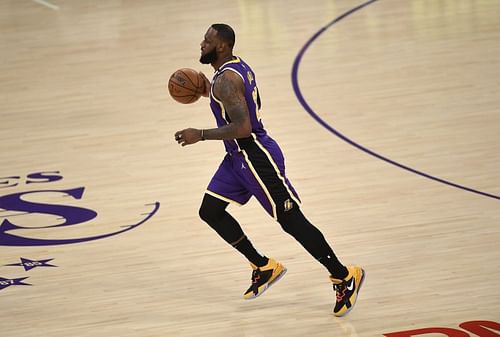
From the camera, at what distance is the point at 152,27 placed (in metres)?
12.6

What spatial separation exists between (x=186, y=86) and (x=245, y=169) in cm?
77

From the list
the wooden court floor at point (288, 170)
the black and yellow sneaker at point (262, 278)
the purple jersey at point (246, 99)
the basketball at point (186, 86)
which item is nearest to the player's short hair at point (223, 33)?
the purple jersey at point (246, 99)

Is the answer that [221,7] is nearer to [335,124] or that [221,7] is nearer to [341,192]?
[335,124]

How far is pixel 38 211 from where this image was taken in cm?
775

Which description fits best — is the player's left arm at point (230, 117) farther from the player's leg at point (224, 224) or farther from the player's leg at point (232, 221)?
the player's leg at point (224, 224)

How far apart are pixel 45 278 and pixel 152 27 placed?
258 inches

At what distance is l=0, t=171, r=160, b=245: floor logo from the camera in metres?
7.26

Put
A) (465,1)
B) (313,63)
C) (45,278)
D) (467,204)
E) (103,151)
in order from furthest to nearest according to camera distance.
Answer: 1. (465,1)
2. (313,63)
3. (103,151)
4. (467,204)
5. (45,278)

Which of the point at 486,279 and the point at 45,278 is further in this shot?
the point at 45,278

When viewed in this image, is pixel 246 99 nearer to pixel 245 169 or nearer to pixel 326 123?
pixel 245 169

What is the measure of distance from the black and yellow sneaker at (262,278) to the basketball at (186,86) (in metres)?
1.25

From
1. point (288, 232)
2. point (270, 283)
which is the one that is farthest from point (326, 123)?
point (288, 232)

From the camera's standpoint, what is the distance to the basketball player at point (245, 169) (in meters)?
5.45

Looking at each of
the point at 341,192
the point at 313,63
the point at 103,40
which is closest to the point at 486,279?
the point at 341,192
